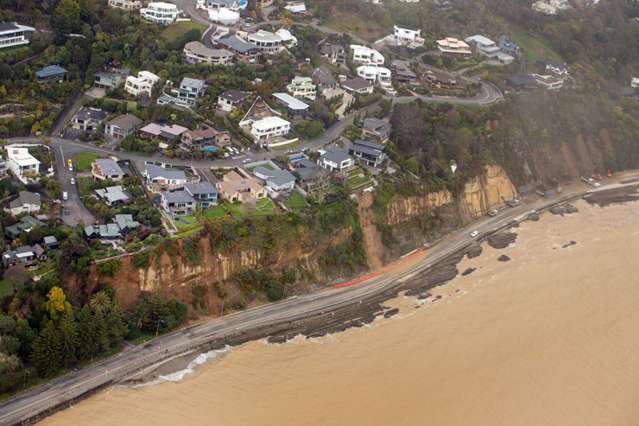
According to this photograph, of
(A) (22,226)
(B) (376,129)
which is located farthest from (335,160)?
(A) (22,226)

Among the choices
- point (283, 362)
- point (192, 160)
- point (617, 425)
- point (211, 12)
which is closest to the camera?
point (617, 425)

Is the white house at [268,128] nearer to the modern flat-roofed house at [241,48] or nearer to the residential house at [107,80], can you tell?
the modern flat-roofed house at [241,48]

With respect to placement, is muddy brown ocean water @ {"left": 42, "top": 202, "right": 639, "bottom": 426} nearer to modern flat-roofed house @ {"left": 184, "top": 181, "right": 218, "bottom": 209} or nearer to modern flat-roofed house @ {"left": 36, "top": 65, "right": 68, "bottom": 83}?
modern flat-roofed house @ {"left": 184, "top": 181, "right": 218, "bottom": 209}

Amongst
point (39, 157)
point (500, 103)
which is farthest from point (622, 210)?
point (39, 157)

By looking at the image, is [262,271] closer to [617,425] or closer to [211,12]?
[617,425]

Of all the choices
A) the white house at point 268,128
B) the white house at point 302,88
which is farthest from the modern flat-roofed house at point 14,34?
the white house at point 302,88

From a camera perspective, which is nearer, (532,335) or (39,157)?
(532,335)
